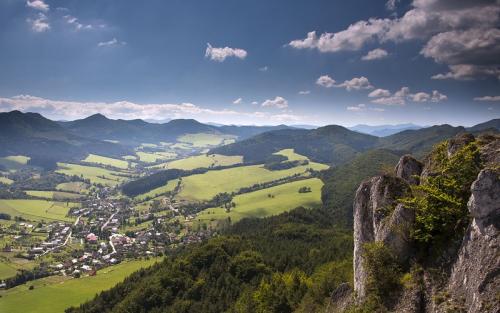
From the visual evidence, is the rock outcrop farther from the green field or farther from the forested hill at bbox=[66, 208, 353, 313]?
the green field

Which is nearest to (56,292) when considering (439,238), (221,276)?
(221,276)

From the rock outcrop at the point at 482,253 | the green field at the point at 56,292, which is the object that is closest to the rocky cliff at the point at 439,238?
the rock outcrop at the point at 482,253

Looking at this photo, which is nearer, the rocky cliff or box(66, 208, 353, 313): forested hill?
the rocky cliff

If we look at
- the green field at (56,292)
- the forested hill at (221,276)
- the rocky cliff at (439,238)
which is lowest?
the green field at (56,292)

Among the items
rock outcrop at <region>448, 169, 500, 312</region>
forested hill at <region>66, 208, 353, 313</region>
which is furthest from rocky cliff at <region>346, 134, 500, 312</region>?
forested hill at <region>66, 208, 353, 313</region>

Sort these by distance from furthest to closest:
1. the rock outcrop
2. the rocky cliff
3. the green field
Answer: the green field
the rocky cliff
the rock outcrop

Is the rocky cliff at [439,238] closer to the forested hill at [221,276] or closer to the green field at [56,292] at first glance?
the forested hill at [221,276]

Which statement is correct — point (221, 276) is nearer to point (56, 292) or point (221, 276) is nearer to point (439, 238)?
point (56, 292)
